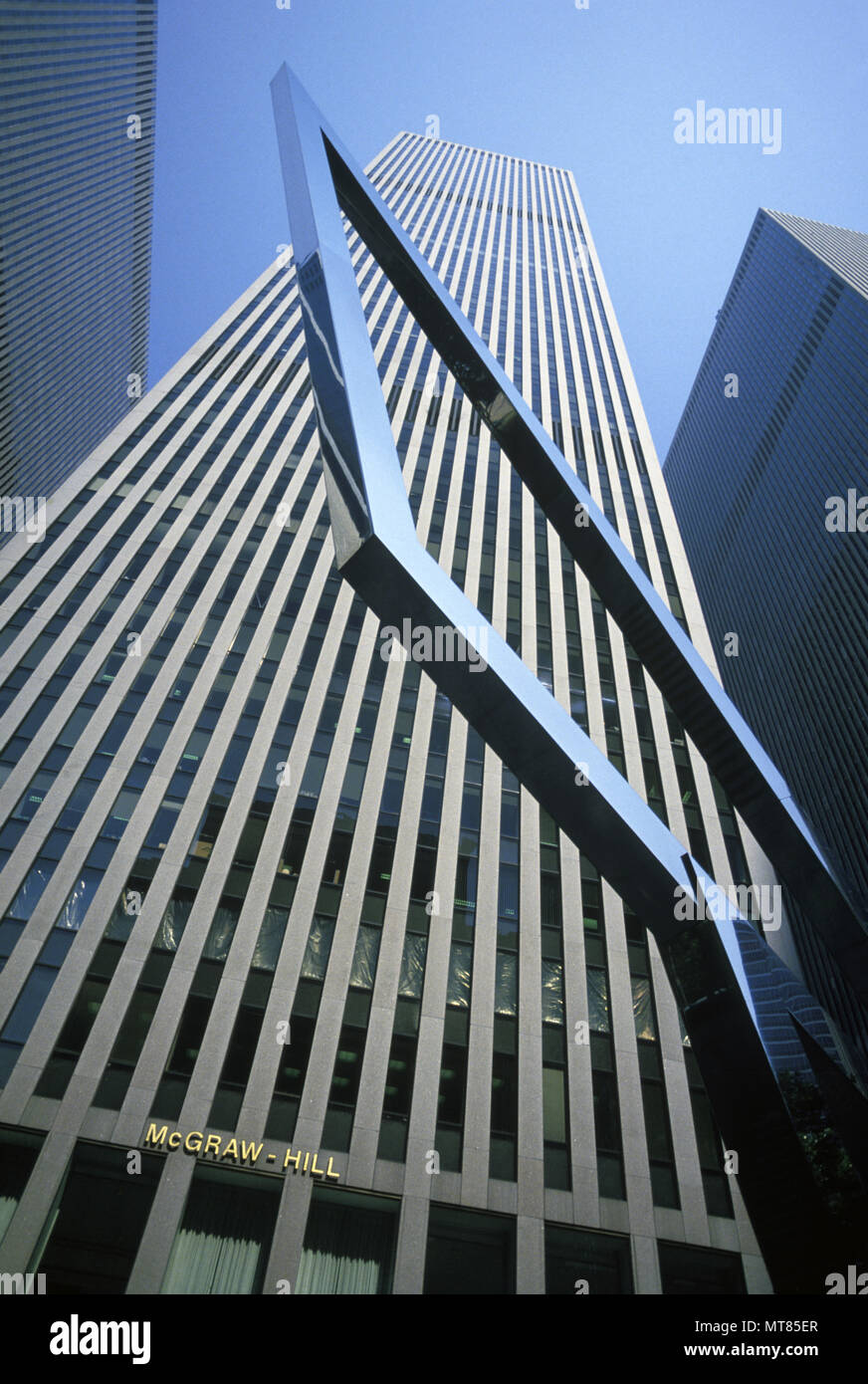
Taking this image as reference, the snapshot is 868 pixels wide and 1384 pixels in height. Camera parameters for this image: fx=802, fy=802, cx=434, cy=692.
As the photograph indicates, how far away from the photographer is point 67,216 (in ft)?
278

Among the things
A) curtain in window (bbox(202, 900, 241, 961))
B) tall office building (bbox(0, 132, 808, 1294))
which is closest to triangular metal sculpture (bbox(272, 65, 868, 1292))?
tall office building (bbox(0, 132, 808, 1294))

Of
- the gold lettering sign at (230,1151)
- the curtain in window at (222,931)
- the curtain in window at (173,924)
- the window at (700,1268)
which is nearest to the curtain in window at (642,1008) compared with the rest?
the window at (700,1268)

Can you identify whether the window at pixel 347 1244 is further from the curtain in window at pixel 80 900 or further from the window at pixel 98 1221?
the curtain in window at pixel 80 900

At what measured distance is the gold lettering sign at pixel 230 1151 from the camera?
61.4ft

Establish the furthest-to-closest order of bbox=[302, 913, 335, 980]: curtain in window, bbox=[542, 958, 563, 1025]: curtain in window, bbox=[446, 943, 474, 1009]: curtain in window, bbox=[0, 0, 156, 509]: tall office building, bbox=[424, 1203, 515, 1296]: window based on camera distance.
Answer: bbox=[0, 0, 156, 509]: tall office building < bbox=[542, 958, 563, 1025]: curtain in window < bbox=[446, 943, 474, 1009]: curtain in window < bbox=[302, 913, 335, 980]: curtain in window < bbox=[424, 1203, 515, 1296]: window

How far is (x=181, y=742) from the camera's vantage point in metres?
26.7

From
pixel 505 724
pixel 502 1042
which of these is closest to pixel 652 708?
pixel 502 1042

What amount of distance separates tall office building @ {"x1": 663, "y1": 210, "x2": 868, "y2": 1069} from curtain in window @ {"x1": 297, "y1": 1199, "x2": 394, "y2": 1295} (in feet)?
127

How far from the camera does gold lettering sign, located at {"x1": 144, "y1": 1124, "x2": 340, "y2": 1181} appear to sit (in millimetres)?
18719

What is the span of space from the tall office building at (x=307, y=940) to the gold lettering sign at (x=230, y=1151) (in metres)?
0.07

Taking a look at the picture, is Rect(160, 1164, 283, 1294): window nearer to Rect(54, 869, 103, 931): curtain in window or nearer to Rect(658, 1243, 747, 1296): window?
Rect(54, 869, 103, 931): curtain in window

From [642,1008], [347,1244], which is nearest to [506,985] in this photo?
[642,1008]

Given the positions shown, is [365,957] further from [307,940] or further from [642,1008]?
[642,1008]
